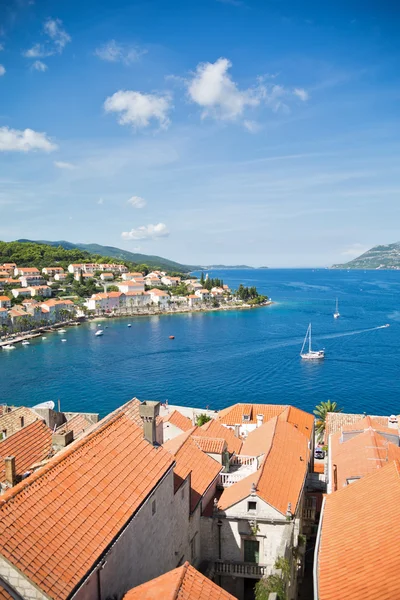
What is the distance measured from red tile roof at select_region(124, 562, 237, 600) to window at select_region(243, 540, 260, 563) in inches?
289

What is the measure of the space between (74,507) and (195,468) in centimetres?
975

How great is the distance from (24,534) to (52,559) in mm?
796

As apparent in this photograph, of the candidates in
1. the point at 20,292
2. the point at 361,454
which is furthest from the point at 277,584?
the point at 20,292

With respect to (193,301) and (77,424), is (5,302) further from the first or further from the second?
(77,424)

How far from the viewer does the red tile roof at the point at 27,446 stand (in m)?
19.7

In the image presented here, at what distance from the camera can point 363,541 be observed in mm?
12633

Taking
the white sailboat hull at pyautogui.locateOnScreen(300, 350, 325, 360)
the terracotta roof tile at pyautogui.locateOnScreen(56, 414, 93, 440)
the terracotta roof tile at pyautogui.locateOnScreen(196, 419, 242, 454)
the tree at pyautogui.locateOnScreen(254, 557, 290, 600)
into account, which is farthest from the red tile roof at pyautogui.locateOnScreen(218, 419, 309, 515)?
the white sailboat hull at pyautogui.locateOnScreen(300, 350, 325, 360)

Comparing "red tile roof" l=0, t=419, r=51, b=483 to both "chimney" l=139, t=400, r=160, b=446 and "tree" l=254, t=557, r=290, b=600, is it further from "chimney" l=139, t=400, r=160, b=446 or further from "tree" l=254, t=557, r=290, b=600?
"tree" l=254, t=557, r=290, b=600

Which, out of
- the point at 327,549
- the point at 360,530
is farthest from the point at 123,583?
the point at 360,530

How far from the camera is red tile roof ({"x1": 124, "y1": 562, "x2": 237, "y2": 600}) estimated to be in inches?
436

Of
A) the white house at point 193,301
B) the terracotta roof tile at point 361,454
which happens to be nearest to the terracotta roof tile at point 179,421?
the terracotta roof tile at point 361,454

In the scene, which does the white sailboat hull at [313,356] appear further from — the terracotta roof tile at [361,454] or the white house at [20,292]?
the white house at [20,292]

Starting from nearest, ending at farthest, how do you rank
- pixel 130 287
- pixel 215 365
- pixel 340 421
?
pixel 340 421 < pixel 215 365 < pixel 130 287

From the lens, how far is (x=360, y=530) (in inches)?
525
